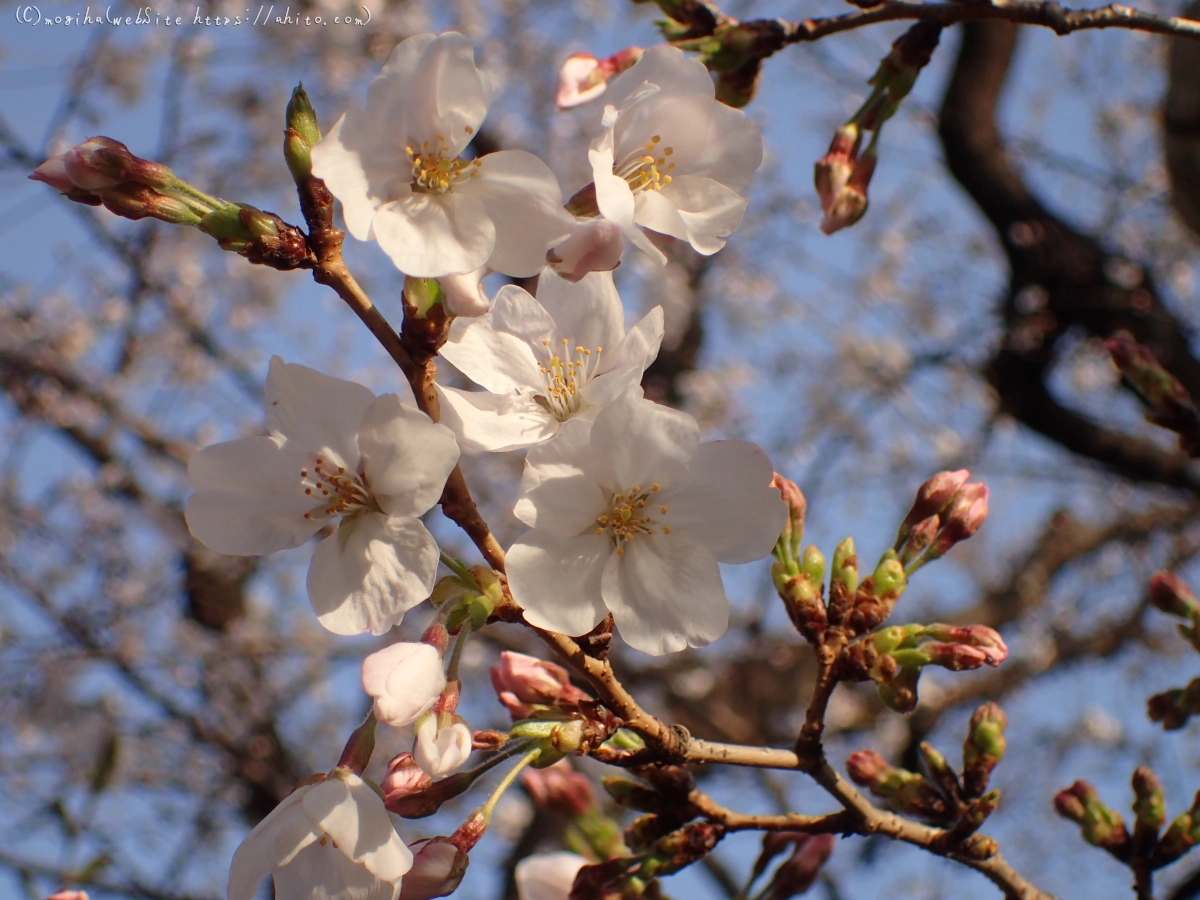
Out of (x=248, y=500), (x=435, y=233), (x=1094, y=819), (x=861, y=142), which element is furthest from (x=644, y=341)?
(x=1094, y=819)

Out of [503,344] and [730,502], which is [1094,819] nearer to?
[730,502]

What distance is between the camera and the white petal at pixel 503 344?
115cm

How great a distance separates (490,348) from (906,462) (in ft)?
22.5

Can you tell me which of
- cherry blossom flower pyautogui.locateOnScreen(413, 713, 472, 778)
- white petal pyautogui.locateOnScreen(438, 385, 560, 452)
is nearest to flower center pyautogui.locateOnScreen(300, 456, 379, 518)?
white petal pyautogui.locateOnScreen(438, 385, 560, 452)

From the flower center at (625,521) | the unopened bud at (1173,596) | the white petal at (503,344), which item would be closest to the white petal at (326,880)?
the flower center at (625,521)

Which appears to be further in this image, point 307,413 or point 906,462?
point 906,462

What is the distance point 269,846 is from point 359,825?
98mm

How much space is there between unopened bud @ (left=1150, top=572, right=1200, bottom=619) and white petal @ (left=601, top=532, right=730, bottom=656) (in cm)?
110

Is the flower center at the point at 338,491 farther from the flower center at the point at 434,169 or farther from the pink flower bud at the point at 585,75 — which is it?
the pink flower bud at the point at 585,75

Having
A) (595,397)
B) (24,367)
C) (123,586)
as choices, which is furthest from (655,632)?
(123,586)

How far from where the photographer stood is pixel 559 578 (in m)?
1.00

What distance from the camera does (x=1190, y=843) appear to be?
1453 mm

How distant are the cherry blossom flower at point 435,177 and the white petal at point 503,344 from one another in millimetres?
150

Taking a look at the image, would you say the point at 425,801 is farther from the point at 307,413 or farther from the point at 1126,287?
the point at 1126,287
